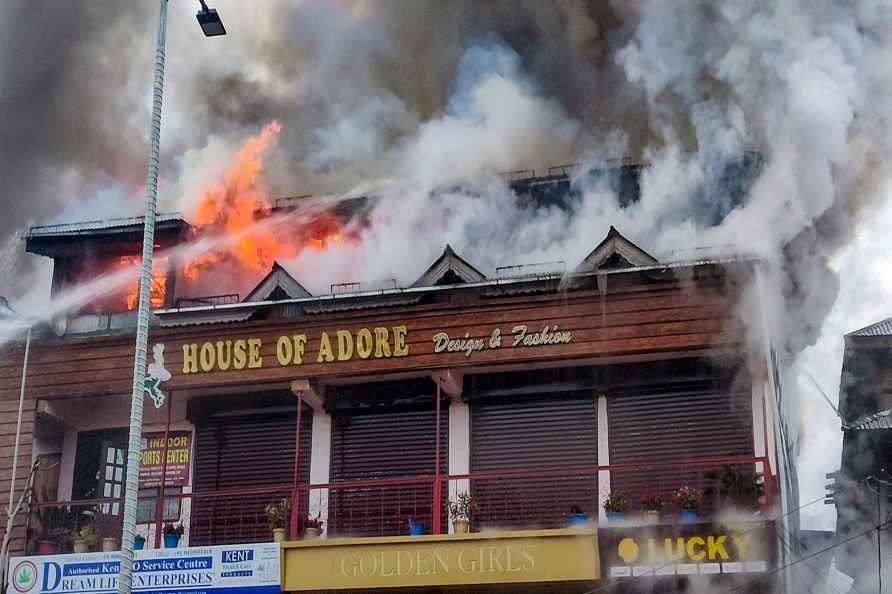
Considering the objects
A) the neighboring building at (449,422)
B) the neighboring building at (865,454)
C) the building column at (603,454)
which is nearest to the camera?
the neighboring building at (449,422)

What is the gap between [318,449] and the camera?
2280cm

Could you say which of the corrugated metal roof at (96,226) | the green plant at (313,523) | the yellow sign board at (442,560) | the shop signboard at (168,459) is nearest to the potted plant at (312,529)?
the green plant at (313,523)

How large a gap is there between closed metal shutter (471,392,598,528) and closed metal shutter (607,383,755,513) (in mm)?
469

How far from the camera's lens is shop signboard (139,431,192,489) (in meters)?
23.4

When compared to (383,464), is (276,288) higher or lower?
higher

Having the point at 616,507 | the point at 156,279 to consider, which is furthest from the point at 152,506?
the point at 616,507

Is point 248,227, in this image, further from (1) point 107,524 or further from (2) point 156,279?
(1) point 107,524

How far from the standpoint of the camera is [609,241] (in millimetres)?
21078

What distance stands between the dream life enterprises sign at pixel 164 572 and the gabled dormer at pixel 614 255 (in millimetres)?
6738

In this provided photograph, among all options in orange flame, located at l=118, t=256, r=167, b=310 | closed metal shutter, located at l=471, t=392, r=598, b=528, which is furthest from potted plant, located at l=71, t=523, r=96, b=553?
closed metal shutter, located at l=471, t=392, r=598, b=528

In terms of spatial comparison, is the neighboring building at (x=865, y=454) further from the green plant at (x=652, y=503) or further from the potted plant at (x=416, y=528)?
the potted plant at (x=416, y=528)

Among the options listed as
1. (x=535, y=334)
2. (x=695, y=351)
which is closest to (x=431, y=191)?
(x=535, y=334)

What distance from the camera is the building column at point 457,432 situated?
2175cm

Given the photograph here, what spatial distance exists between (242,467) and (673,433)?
7598 millimetres
